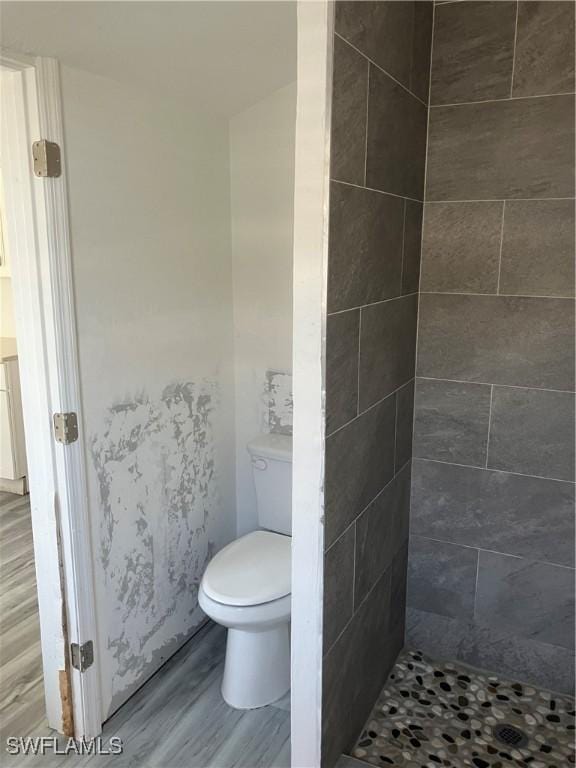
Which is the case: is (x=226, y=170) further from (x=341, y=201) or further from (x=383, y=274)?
(x=341, y=201)

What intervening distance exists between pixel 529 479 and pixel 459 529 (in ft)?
0.99

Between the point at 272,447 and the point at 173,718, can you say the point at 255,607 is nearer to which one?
the point at 173,718

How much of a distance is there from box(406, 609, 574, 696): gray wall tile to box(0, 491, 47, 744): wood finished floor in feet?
4.42

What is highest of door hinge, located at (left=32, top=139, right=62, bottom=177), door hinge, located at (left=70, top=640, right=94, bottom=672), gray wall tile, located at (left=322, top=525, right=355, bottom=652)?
door hinge, located at (left=32, top=139, right=62, bottom=177)

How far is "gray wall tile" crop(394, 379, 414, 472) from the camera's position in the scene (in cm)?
201

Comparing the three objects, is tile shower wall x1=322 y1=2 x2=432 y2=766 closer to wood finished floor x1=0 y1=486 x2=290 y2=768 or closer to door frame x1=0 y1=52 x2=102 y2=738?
wood finished floor x1=0 y1=486 x2=290 y2=768

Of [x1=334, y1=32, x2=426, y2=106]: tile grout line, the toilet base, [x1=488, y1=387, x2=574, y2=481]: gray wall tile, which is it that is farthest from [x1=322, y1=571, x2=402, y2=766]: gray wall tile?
[x1=334, y1=32, x2=426, y2=106]: tile grout line

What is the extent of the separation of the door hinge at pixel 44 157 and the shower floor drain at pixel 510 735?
83.3 inches

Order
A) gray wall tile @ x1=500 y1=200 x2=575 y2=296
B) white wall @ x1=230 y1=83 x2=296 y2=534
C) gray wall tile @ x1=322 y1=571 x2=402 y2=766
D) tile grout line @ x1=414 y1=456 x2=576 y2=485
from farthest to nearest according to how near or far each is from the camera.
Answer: white wall @ x1=230 y1=83 x2=296 y2=534 → tile grout line @ x1=414 y1=456 x2=576 y2=485 → gray wall tile @ x1=500 y1=200 x2=575 y2=296 → gray wall tile @ x1=322 y1=571 x2=402 y2=766

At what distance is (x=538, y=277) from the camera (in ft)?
6.32

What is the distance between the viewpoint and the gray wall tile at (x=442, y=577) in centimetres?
218

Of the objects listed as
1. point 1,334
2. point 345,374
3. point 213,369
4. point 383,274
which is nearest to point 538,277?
point 383,274

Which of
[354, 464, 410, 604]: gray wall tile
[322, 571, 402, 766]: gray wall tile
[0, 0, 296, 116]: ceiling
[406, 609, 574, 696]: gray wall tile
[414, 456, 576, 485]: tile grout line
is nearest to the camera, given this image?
[0, 0, 296, 116]: ceiling

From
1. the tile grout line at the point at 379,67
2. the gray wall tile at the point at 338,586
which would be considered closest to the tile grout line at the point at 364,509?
the gray wall tile at the point at 338,586
